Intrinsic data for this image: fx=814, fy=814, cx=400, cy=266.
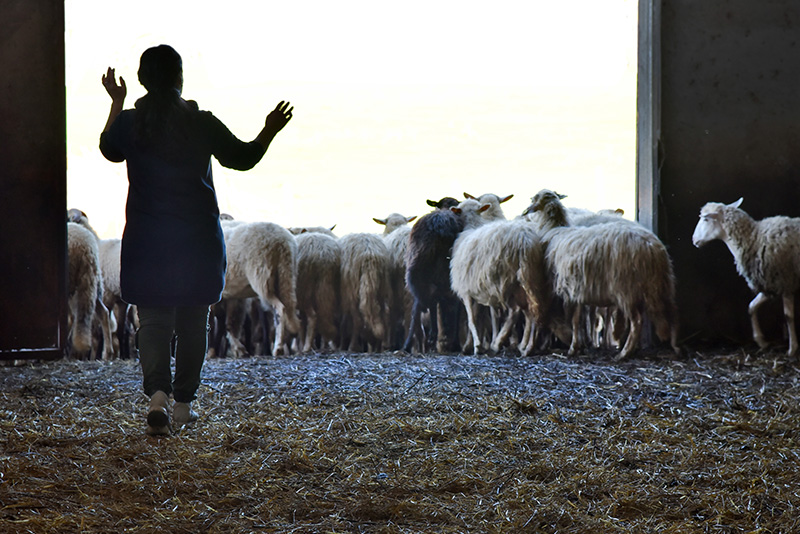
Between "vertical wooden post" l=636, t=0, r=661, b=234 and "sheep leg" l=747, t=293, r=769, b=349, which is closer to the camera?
"sheep leg" l=747, t=293, r=769, b=349

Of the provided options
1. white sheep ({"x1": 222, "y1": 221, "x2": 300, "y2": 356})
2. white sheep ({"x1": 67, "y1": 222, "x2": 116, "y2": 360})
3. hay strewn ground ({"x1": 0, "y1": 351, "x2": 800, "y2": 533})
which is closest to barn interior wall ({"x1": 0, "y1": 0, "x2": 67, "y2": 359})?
hay strewn ground ({"x1": 0, "y1": 351, "x2": 800, "y2": 533})

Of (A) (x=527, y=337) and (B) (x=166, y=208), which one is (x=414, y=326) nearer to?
(A) (x=527, y=337)

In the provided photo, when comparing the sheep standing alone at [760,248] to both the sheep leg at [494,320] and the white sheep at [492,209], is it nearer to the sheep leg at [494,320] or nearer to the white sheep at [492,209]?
the sheep leg at [494,320]

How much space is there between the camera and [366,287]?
933 centimetres

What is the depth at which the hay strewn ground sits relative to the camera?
2.87 meters

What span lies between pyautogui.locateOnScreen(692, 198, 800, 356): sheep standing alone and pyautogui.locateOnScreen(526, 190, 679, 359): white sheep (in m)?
0.60

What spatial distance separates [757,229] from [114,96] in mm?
6013

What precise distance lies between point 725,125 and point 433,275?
11.1ft

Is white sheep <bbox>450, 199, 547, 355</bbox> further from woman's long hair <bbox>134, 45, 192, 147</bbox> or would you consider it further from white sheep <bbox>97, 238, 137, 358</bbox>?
woman's long hair <bbox>134, 45, 192, 147</bbox>

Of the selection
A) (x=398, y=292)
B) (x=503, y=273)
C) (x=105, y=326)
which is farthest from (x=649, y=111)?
(x=105, y=326)

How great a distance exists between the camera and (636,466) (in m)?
3.55

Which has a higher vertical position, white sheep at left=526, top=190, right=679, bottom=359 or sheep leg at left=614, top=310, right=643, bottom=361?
white sheep at left=526, top=190, right=679, bottom=359

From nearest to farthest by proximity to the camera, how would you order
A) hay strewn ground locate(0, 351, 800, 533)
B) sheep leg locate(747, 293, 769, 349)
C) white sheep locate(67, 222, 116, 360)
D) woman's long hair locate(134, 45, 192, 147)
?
1. hay strewn ground locate(0, 351, 800, 533)
2. woman's long hair locate(134, 45, 192, 147)
3. sheep leg locate(747, 293, 769, 349)
4. white sheep locate(67, 222, 116, 360)

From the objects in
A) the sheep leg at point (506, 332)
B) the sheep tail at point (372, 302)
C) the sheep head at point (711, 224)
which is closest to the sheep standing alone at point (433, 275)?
the sheep tail at point (372, 302)
